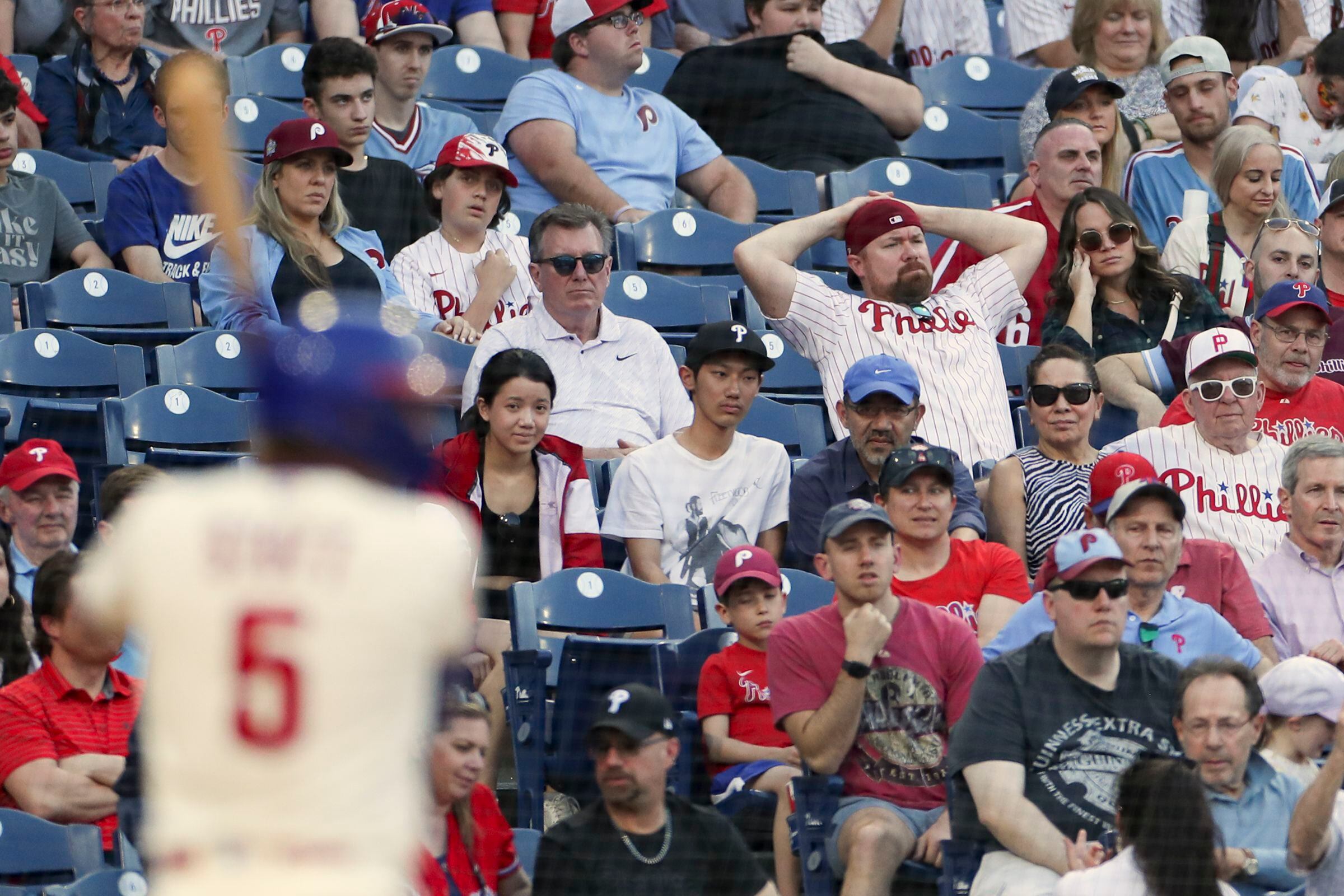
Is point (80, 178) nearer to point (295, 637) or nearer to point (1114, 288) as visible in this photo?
point (1114, 288)

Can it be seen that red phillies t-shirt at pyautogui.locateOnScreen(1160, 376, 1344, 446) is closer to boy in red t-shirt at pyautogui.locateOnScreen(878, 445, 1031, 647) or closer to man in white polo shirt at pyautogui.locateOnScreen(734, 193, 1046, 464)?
man in white polo shirt at pyautogui.locateOnScreen(734, 193, 1046, 464)

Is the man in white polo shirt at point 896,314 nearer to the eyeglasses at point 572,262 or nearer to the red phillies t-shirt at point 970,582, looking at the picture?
the eyeglasses at point 572,262

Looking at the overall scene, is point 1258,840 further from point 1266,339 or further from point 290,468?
point 290,468

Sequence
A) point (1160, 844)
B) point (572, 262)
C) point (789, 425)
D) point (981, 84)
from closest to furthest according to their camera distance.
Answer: point (1160, 844) < point (572, 262) < point (789, 425) < point (981, 84)

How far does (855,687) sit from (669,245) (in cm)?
285

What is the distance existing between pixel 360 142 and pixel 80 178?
0.96 meters

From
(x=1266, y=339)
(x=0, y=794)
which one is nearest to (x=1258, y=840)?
(x=1266, y=339)

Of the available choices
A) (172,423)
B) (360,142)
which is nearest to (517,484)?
(172,423)

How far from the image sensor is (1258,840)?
399 centimetres

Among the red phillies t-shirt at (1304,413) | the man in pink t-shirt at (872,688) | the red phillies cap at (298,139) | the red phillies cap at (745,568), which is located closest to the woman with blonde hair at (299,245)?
the red phillies cap at (298,139)

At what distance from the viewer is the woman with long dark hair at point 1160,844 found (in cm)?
357

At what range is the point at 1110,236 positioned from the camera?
6.08 meters

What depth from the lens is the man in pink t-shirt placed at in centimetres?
405

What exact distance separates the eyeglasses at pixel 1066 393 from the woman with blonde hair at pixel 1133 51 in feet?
7.90
